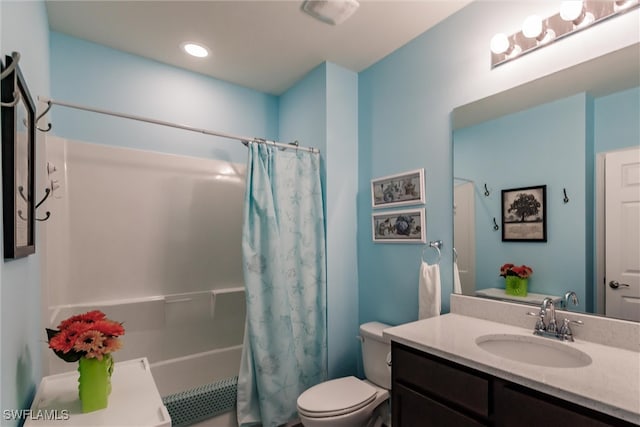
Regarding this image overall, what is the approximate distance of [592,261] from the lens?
1304mm

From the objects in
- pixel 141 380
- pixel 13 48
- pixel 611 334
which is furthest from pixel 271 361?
pixel 13 48

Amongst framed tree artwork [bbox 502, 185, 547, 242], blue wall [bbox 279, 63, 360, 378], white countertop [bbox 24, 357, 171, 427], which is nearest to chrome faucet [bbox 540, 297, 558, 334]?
framed tree artwork [bbox 502, 185, 547, 242]

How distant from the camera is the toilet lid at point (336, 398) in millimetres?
1654

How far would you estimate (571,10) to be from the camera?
1309mm

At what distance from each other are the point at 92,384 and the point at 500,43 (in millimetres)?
2209

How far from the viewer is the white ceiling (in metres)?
1.76

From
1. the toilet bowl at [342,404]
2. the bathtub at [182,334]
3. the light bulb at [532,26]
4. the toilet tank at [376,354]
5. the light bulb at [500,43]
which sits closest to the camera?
the light bulb at [532,26]

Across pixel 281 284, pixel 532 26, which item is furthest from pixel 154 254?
pixel 532 26

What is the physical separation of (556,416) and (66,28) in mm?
3010

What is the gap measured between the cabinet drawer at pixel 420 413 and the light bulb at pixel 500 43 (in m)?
1.60

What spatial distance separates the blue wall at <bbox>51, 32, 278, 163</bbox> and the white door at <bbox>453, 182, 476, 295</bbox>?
1776 mm

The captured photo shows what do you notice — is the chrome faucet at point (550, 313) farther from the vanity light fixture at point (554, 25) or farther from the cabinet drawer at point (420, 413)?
the vanity light fixture at point (554, 25)

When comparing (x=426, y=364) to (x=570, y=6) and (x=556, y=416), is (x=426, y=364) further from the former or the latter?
(x=570, y=6)

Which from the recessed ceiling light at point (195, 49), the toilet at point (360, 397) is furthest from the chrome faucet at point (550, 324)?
the recessed ceiling light at point (195, 49)
